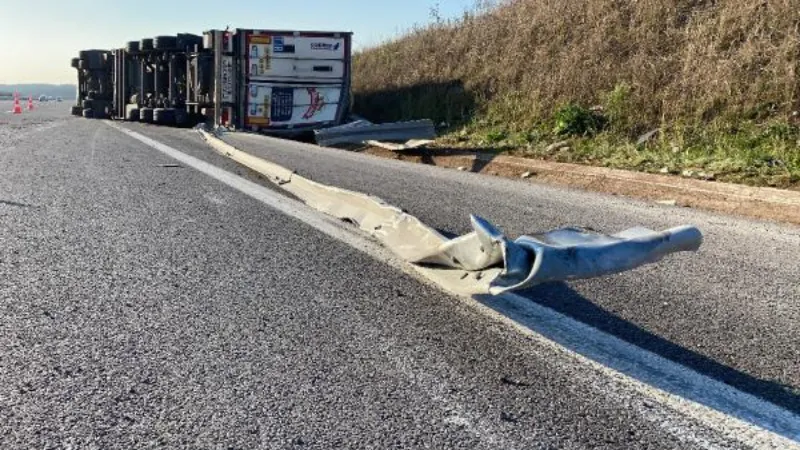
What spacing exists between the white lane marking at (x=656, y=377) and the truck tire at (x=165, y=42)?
17.0 meters

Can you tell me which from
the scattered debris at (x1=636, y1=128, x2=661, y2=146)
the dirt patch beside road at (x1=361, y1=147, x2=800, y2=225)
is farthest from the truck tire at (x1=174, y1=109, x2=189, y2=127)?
the scattered debris at (x1=636, y1=128, x2=661, y2=146)

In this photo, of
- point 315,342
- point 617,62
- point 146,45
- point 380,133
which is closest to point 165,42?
point 146,45

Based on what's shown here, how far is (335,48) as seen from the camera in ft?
54.9

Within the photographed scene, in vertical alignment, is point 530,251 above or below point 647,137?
below

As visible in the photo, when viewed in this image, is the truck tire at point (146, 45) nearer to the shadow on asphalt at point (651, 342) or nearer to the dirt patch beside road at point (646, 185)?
the dirt patch beside road at point (646, 185)

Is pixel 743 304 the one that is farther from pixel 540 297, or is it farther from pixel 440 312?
pixel 440 312

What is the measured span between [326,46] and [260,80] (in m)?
1.78

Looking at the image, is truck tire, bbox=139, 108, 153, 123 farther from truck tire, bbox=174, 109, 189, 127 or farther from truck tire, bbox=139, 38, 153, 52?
truck tire, bbox=139, 38, 153, 52

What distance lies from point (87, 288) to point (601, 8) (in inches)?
542

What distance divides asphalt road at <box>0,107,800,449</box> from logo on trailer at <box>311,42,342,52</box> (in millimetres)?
11763

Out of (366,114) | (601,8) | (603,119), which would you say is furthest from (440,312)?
(366,114)

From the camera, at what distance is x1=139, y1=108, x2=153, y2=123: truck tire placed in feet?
64.5

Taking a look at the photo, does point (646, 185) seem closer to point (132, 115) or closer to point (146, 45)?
point (146, 45)

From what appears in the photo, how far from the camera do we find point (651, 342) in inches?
111
